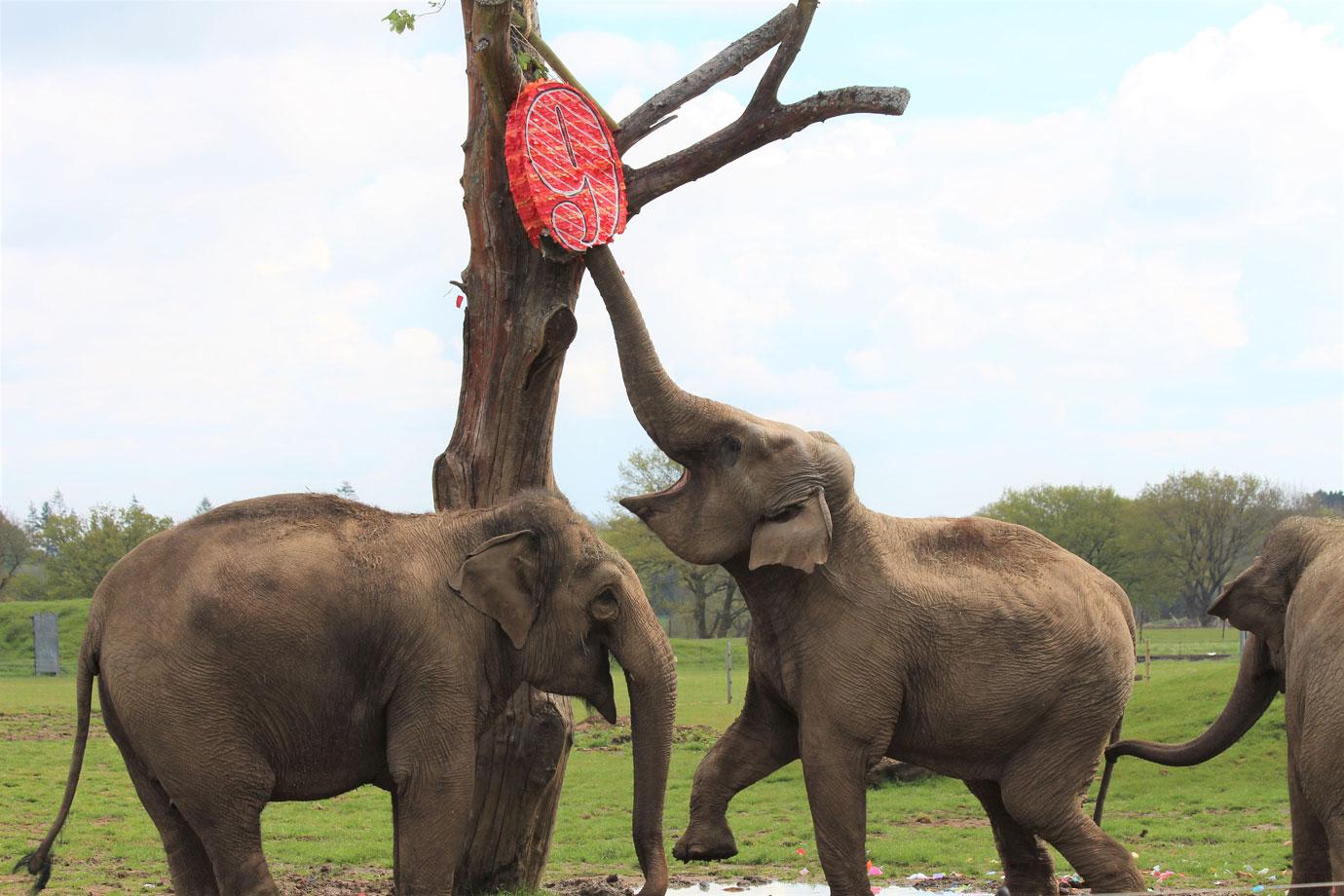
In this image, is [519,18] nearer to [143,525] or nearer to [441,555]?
[441,555]

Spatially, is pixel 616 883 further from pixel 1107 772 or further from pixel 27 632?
pixel 27 632

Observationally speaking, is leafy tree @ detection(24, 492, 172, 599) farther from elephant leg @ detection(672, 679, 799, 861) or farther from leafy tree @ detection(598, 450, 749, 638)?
elephant leg @ detection(672, 679, 799, 861)

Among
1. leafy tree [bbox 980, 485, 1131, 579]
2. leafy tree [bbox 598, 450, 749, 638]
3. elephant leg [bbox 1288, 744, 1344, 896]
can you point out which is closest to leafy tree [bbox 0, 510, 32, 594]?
leafy tree [bbox 598, 450, 749, 638]

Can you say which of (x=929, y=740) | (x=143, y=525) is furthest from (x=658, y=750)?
(x=143, y=525)

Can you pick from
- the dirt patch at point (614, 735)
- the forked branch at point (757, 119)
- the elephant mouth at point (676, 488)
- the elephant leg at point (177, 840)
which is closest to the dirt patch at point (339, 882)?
the elephant leg at point (177, 840)

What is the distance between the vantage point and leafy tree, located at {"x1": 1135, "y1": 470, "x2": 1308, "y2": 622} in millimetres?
65750

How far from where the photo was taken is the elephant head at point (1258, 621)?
7715 millimetres

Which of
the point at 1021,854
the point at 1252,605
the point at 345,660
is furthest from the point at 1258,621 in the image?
the point at 345,660

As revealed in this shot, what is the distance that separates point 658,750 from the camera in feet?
24.8

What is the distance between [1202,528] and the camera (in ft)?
219

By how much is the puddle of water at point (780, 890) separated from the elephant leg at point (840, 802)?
2609 millimetres

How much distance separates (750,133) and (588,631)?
11.7 ft

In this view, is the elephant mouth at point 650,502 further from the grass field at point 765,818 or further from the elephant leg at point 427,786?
the grass field at point 765,818

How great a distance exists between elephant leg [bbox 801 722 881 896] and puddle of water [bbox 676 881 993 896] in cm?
261
